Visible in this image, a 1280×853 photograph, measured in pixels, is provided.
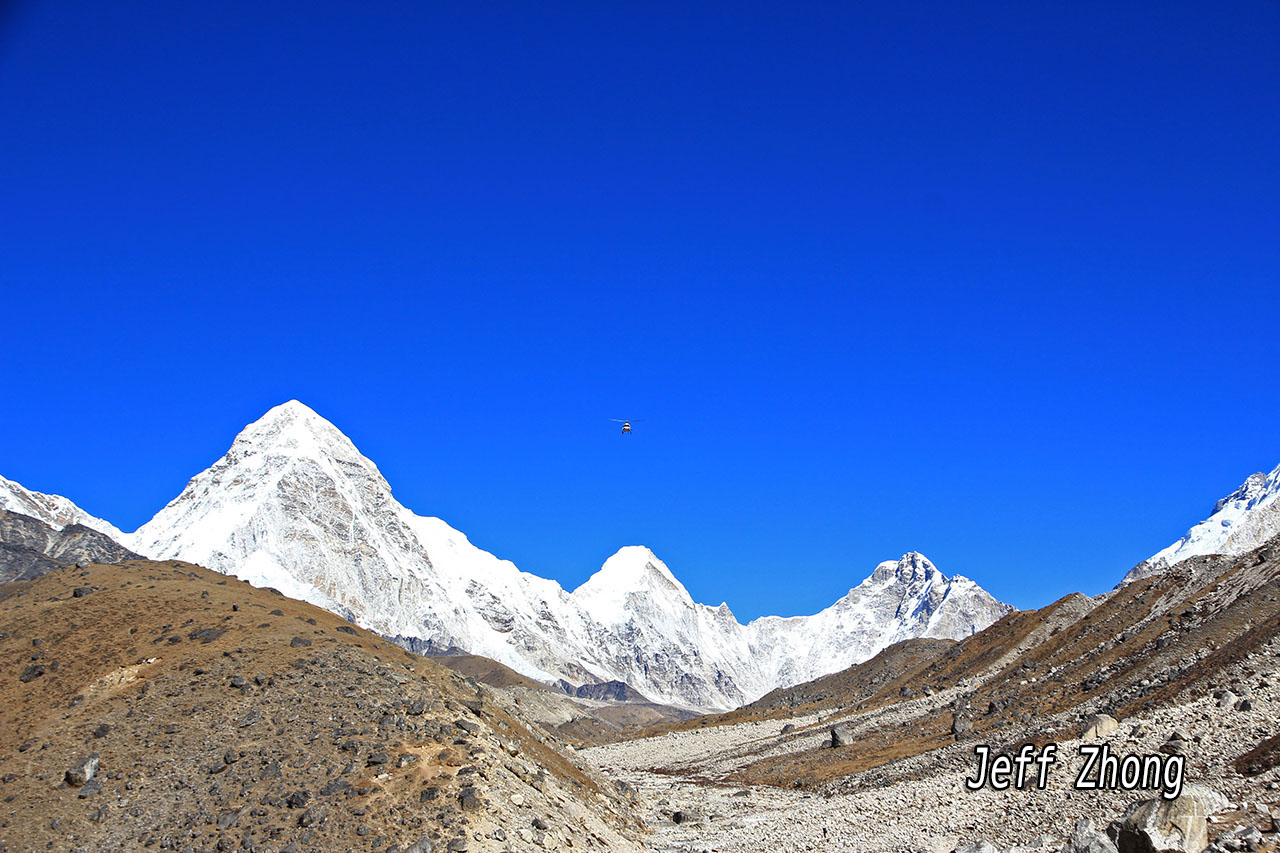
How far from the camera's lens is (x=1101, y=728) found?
4431cm

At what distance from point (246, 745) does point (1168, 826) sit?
102 ft

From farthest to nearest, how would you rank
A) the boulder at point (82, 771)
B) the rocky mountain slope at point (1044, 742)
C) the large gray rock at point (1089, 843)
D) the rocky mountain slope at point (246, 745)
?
the rocky mountain slope at point (1044, 742) → the boulder at point (82, 771) → the rocky mountain slope at point (246, 745) → the large gray rock at point (1089, 843)

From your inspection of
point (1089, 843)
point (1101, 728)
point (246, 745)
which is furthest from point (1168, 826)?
point (246, 745)

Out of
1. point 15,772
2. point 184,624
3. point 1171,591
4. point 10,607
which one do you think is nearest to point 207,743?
point 15,772

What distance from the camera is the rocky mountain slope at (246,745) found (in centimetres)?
3100

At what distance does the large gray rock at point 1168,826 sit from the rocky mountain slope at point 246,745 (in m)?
18.8

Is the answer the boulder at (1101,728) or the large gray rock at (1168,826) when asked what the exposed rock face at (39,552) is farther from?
the large gray rock at (1168,826)

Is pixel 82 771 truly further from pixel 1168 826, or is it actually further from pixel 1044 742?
pixel 1044 742

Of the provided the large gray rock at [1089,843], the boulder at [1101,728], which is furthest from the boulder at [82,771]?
the boulder at [1101,728]

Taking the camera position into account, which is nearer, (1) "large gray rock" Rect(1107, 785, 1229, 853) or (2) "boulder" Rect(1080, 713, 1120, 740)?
(1) "large gray rock" Rect(1107, 785, 1229, 853)

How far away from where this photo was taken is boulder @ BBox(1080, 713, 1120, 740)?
4381 cm

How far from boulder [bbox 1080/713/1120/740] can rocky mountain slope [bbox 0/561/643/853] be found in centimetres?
2218

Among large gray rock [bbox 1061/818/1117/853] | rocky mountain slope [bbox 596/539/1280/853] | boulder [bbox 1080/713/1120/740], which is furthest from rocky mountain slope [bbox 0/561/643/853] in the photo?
boulder [bbox 1080/713/1120/740]

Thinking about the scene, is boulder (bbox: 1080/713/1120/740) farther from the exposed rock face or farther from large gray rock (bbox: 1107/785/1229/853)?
the exposed rock face
